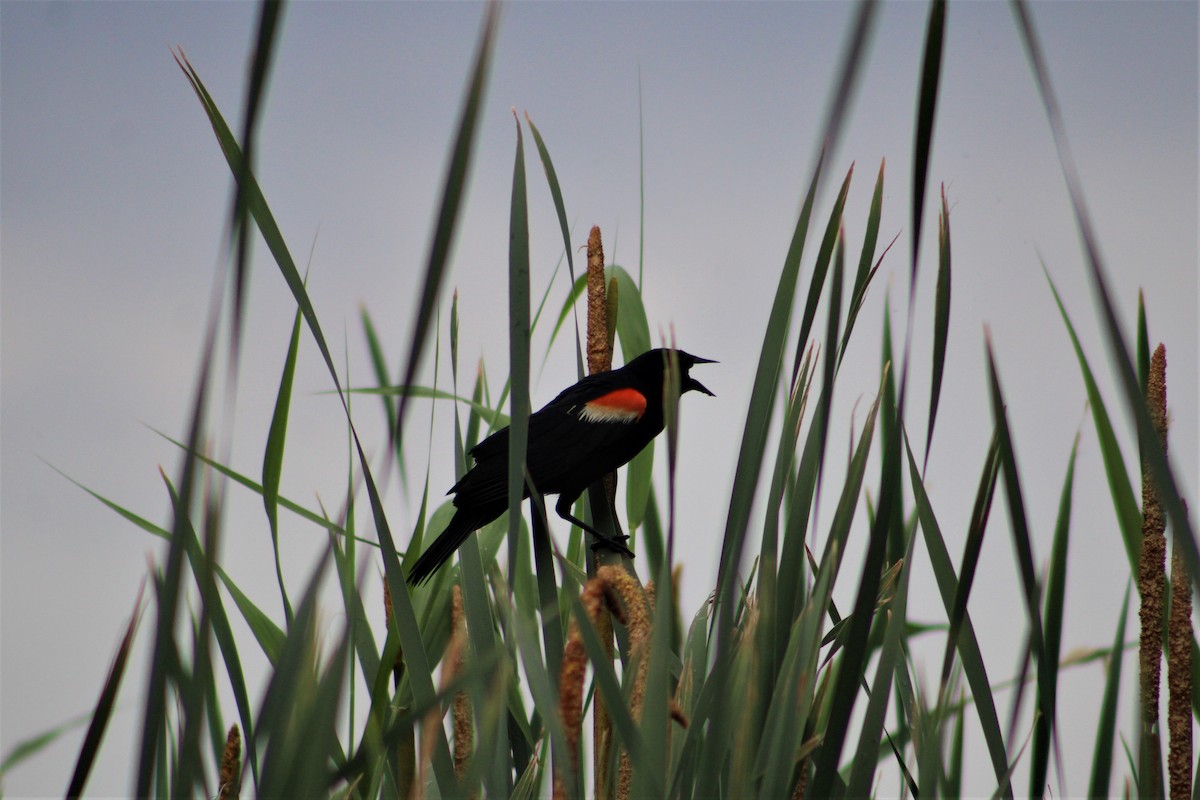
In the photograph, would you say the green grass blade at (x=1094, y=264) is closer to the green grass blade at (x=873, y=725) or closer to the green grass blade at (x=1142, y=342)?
the green grass blade at (x=873, y=725)

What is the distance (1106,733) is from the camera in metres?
1.08

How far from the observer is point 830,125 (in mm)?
588

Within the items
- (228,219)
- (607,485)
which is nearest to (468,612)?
(228,219)

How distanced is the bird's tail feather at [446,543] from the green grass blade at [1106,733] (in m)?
0.89

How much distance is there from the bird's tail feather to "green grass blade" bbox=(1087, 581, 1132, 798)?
2.93ft

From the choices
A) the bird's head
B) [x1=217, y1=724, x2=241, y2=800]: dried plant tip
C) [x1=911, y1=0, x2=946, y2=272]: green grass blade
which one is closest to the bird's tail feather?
[x1=217, y1=724, x2=241, y2=800]: dried plant tip

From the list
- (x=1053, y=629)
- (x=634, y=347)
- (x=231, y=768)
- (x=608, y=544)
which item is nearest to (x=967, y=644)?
(x=1053, y=629)

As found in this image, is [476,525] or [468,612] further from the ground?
[476,525]

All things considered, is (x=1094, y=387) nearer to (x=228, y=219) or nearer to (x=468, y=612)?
(x=468, y=612)

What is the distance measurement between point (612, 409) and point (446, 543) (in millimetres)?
550

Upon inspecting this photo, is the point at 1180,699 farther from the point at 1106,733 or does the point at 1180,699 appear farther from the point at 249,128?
the point at 249,128

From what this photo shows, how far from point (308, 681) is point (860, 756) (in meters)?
0.45

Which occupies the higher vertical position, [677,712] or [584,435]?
[584,435]

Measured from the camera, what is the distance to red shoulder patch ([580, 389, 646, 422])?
202cm
